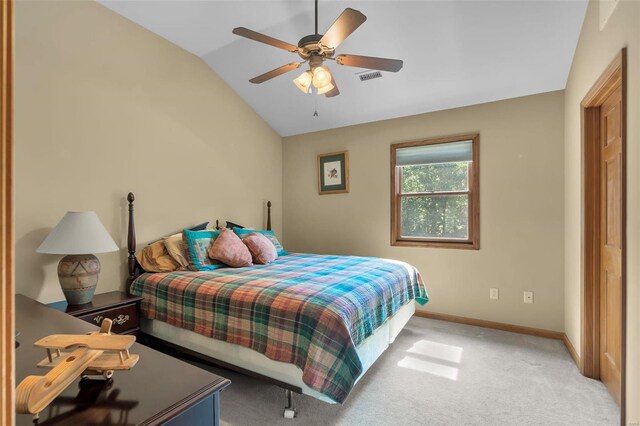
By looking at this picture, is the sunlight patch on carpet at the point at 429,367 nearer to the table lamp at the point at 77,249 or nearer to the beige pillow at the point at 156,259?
the beige pillow at the point at 156,259

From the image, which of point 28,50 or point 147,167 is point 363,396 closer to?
point 147,167

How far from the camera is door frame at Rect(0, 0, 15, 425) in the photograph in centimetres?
41

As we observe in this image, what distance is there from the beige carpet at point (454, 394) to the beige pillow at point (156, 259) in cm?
107

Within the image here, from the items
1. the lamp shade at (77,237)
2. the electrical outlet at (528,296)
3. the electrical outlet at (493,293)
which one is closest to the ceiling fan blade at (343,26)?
the lamp shade at (77,237)

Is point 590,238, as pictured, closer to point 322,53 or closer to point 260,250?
point 322,53

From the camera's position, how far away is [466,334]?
328 centimetres

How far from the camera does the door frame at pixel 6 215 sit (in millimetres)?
409

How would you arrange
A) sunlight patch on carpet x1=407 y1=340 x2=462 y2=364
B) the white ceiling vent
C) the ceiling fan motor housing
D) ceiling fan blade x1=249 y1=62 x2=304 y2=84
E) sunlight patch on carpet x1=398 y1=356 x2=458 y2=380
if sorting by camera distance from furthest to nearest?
the white ceiling vent < sunlight patch on carpet x1=407 y1=340 x2=462 y2=364 < sunlight patch on carpet x1=398 y1=356 x2=458 y2=380 < ceiling fan blade x1=249 y1=62 x2=304 y2=84 < the ceiling fan motor housing

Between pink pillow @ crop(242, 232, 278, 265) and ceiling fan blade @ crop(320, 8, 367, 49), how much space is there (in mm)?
2006

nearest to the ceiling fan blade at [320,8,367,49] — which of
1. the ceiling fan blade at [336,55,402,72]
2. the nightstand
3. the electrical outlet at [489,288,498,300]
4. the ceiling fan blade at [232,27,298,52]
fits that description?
the ceiling fan blade at [336,55,402,72]

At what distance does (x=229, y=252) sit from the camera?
306cm

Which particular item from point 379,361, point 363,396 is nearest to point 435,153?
point 379,361

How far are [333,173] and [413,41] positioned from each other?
198 cm

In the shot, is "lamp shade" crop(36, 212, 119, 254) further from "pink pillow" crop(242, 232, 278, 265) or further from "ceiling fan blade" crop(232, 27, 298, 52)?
"ceiling fan blade" crop(232, 27, 298, 52)
